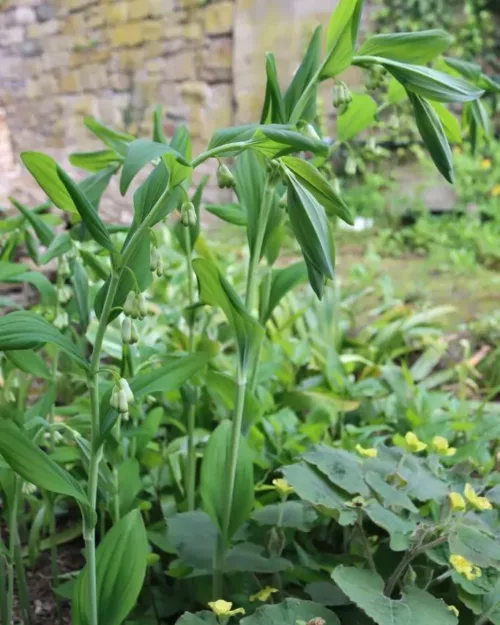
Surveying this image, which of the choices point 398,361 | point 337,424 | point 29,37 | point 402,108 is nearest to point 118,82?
point 29,37

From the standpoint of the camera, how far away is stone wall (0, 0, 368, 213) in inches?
169

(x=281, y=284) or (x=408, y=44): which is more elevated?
(x=408, y=44)

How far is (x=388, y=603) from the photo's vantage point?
752 millimetres

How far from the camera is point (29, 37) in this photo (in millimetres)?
5914

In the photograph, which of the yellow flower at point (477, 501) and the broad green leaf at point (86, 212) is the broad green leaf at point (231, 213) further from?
the yellow flower at point (477, 501)

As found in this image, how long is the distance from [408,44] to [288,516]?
0.65m

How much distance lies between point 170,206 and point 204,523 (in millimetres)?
526

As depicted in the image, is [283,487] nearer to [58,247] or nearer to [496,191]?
[58,247]

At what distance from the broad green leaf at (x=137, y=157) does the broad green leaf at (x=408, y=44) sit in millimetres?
312

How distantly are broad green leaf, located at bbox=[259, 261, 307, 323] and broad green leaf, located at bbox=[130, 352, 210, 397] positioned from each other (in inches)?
7.7

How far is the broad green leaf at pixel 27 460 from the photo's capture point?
0.63 metres

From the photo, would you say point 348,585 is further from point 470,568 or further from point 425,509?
point 425,509

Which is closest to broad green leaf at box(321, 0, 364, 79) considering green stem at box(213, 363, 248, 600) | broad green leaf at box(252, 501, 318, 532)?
green stem at box(213, 363, 248, 600)

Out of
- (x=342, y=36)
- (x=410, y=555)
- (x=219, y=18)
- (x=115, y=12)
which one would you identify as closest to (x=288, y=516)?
(x=410, y=555)
